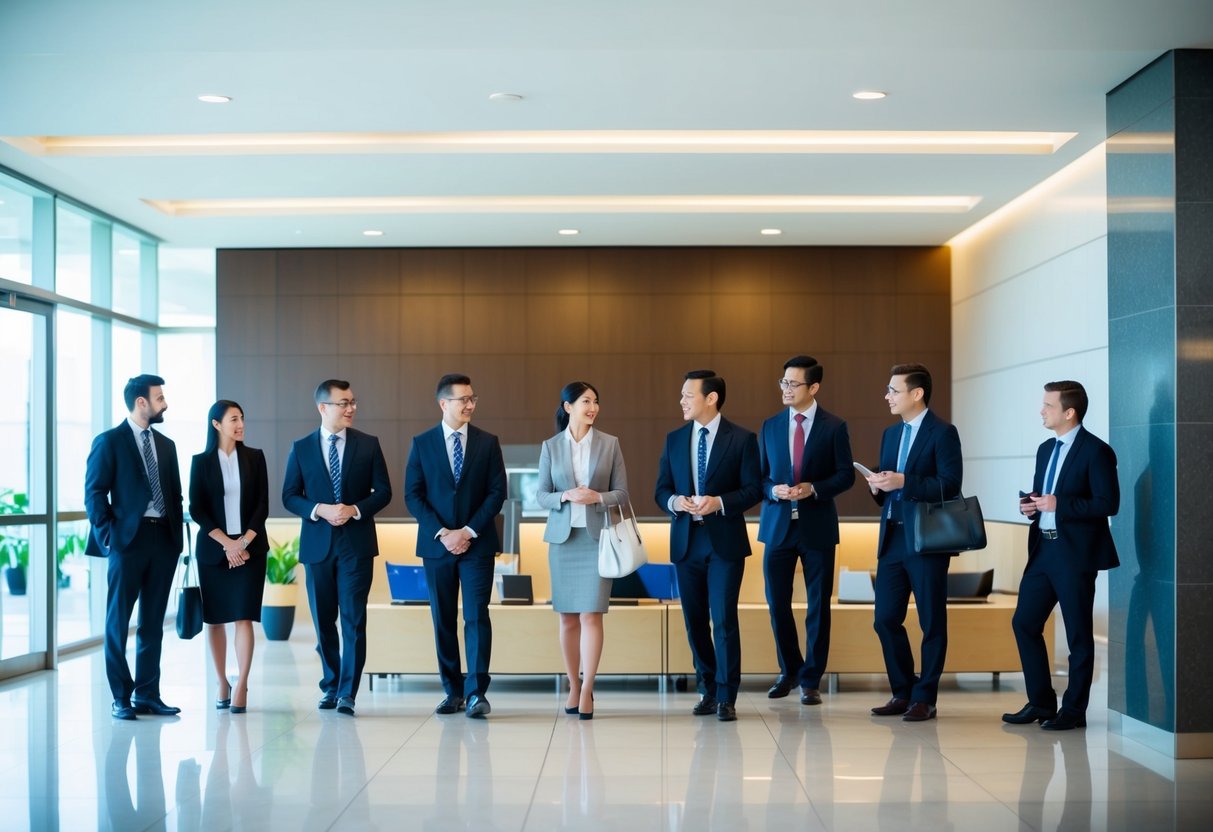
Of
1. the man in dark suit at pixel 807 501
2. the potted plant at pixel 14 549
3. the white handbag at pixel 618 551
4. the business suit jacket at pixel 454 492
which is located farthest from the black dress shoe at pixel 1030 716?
the potted plant at pixel 14 549

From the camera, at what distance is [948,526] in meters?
6.38

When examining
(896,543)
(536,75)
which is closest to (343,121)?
(536,75)

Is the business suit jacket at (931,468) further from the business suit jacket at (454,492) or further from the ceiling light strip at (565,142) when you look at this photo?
the ceiling light strip at (565,142)

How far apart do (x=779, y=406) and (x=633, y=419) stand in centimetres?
148

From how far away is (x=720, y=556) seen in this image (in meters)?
6.54

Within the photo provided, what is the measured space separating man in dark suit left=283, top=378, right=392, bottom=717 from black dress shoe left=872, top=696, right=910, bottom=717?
9.51ft

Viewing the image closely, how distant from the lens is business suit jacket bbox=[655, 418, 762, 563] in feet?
21.5

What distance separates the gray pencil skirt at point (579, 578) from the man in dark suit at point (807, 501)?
1090 mm

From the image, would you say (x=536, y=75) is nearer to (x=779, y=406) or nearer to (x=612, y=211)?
(x=612, y=211)

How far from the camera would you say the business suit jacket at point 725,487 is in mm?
6539

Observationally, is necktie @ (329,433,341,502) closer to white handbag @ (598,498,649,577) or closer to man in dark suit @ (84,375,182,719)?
man in dark suit @ (84,375,182,719)

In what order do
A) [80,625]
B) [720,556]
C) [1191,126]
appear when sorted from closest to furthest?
[1191,126]
[720,556]
[80,625]

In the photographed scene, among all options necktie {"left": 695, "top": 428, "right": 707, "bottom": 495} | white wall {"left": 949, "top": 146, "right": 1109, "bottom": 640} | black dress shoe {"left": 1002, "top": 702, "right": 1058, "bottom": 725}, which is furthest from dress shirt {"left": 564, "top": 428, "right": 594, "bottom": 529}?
white wall {"left": 949, "top": 146, "right": 1109, "bottom": 640}

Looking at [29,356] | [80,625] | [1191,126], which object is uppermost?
[1191,126]
